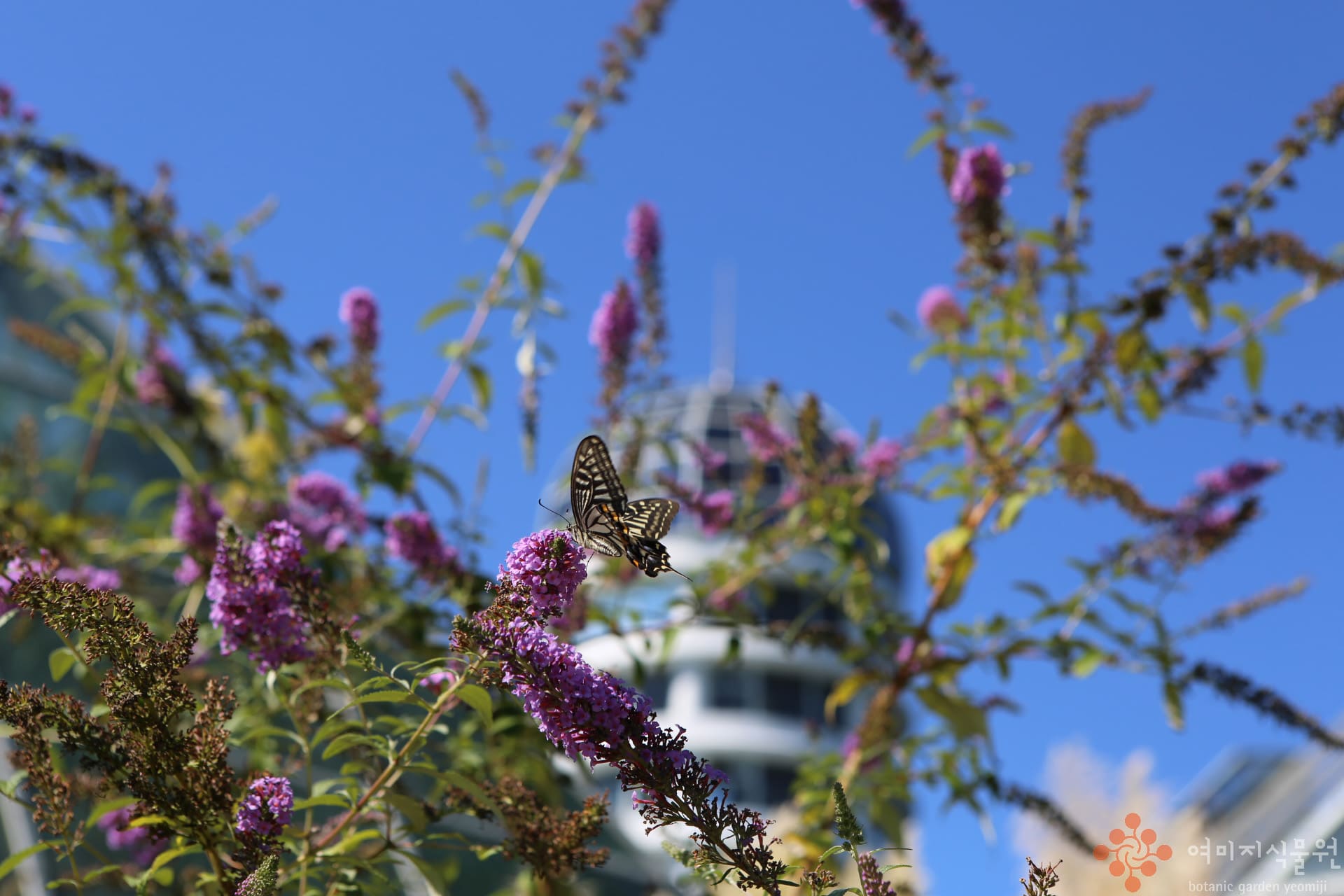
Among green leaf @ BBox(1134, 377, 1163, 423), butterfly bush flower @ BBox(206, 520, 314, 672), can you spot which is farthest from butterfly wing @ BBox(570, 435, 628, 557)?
green leaf @ BBox(1134, 377, 1163, 423)

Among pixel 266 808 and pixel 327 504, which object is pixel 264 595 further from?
pixel 327 504

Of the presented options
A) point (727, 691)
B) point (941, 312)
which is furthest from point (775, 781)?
point (941, 312)

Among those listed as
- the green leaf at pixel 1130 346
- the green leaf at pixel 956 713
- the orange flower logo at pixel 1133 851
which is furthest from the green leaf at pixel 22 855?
the orange flower logo at pixel 1133 851

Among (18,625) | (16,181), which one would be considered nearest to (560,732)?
(18,625)

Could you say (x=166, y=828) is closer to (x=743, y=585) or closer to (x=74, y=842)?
(x=74, y=842)

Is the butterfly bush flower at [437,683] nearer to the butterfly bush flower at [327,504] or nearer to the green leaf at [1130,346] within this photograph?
→ the butterfly bush flower at [327,504]
